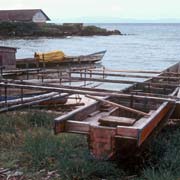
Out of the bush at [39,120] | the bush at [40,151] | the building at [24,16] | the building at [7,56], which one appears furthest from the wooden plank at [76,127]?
the building at [24,16]

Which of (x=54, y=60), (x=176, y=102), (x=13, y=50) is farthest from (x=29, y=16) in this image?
(x=176, y=102)

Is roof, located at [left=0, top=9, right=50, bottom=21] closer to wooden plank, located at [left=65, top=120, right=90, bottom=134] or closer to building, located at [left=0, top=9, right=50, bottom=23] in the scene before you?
building, located at [left=0, top=9, right=50, bottom=23]

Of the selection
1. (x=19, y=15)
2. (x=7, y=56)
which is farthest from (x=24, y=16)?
(x=7, y=56)

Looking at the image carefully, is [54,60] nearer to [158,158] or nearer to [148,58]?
[148,58]

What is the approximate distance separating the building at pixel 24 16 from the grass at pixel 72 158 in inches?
3470

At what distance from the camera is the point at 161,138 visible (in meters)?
7.50

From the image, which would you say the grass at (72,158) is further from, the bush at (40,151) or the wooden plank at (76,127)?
the wooden plank at (76,127)

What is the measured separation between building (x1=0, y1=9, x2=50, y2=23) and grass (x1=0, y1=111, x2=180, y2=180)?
289ft

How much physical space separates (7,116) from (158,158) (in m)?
3.84

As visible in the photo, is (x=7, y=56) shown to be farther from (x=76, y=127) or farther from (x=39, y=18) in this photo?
(x=39, y=18)

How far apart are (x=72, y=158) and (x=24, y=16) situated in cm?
9096

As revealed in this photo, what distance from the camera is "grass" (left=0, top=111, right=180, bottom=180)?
5902mm

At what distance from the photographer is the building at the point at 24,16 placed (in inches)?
3723

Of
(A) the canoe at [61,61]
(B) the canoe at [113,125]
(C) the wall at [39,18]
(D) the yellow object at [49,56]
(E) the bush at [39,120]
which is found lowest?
(A) the canoe at [61,61]
